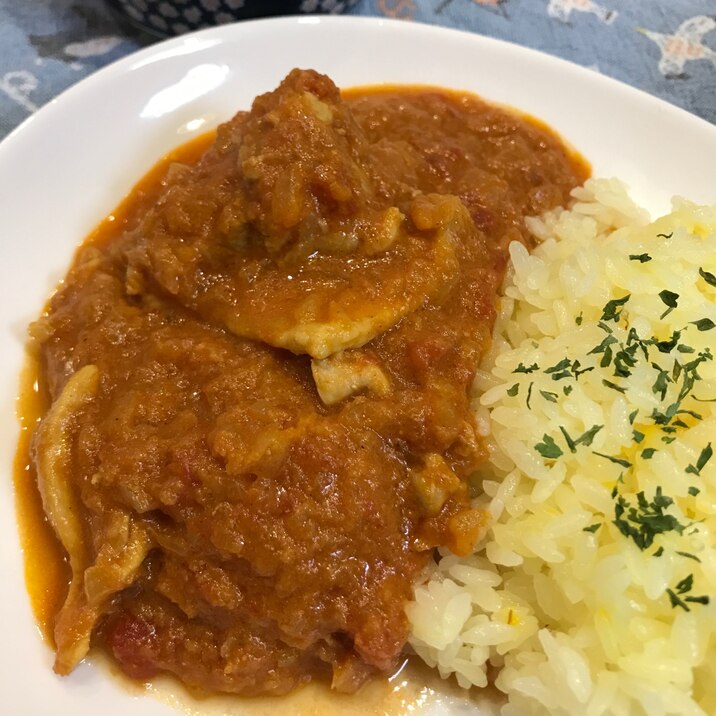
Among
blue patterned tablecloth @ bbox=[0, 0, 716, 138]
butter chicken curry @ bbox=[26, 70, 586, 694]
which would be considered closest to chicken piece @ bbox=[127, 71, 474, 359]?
butter chicken curry @ bbox=[26, 70, 586, 694]

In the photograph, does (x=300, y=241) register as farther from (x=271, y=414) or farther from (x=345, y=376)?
(x=271, y=414)

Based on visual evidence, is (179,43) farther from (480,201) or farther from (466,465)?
(466,465)

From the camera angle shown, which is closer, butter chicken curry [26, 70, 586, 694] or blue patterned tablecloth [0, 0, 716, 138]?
butter chicken curry [26, 70, 586, 694]

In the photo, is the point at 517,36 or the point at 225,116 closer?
the point at 225,116

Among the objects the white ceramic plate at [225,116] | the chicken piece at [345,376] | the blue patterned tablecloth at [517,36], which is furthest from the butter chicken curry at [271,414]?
the blue patterned tablecloth at [517,36]

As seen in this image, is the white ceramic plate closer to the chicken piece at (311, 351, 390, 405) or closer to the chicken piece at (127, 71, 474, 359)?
the chicken piece at (127, 71, 474, 359)

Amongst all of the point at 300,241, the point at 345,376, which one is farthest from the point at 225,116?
the point at 345,376

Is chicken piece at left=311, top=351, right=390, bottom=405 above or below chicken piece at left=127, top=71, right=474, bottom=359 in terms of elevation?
below
